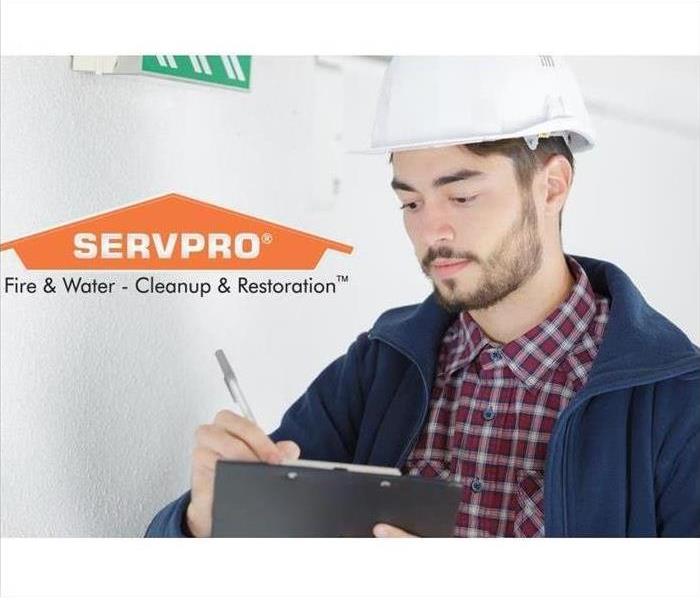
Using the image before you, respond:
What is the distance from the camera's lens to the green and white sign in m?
1.53

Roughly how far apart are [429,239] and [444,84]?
18 centimetres

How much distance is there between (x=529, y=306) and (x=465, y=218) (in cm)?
15

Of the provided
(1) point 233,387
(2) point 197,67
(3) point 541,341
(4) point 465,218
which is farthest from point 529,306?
(2) point 197,67

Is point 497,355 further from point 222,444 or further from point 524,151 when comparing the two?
point 222,444

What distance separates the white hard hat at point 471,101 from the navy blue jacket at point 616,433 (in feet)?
0.66

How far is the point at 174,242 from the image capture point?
155 cm

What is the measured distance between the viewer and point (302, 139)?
1563 millimetres

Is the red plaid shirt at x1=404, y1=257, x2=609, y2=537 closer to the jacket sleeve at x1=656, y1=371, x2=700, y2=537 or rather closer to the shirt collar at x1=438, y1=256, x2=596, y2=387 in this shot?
the shirt collar at x1=438, y1=256, x2=596, y2=387

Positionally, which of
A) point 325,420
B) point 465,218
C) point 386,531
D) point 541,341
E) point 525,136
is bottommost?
point 386,531

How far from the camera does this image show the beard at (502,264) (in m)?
1.56

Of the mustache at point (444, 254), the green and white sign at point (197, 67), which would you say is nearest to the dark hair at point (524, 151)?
the mustache at point (444, 254)

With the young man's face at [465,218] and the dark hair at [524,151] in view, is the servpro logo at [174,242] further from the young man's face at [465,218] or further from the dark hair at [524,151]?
the dark hair at [524,151]
